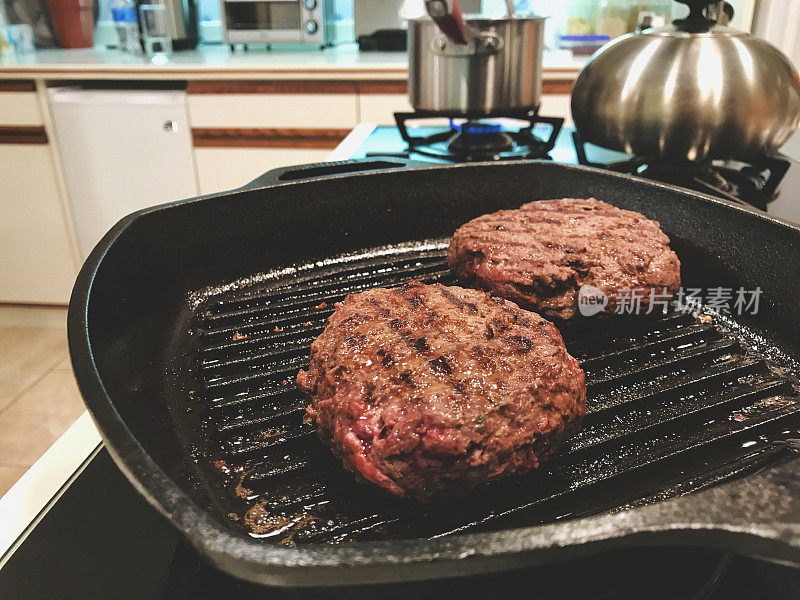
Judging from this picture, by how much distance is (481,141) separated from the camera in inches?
77.2

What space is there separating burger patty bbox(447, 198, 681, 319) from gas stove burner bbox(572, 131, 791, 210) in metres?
0.35

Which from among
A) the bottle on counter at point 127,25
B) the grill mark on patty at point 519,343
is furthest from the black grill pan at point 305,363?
the bottle on counter at point 127,25

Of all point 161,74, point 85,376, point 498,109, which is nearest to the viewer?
point 85,376

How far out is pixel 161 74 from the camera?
3.12 m

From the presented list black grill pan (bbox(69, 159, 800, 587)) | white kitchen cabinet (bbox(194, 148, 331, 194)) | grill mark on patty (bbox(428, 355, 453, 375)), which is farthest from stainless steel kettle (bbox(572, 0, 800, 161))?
white kitchen cabinet (bbox(194, 148, 331, 194))

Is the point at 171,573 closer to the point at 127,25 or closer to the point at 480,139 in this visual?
the point at 480,139

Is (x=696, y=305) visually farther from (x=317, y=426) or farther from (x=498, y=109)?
(x=498, y=109)

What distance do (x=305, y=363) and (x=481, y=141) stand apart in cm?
115

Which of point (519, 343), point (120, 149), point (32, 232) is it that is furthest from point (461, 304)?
point (32, 232)

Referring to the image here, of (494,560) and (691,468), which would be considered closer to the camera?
(494,560)

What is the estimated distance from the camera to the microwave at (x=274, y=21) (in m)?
3.54

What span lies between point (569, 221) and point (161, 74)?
257cm

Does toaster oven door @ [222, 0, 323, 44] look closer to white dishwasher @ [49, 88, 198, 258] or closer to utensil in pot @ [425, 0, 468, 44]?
white dishwasher @ [49, 88, 198, 258]

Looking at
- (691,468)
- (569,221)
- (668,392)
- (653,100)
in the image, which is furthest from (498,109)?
(691,468)
